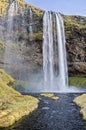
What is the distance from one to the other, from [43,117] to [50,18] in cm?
7879

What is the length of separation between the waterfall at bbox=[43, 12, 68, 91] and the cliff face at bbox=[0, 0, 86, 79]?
2.26 meters

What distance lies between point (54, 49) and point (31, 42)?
10090mm

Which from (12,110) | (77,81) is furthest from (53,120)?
(77,81)

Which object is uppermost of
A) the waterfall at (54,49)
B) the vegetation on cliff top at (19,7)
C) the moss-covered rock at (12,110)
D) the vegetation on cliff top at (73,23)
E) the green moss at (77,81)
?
the vegetation on cliff top at (19,7)

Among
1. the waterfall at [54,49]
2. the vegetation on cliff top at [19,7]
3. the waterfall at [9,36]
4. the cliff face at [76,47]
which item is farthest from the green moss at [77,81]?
the vegetation on cliff top at [19,7]

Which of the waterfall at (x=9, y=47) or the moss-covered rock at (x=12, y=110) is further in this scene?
the waterfall at (x=9, y=47)

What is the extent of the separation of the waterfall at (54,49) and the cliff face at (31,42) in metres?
2.26

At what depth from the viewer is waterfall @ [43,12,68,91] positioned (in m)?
116

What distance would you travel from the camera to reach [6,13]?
12388 cm

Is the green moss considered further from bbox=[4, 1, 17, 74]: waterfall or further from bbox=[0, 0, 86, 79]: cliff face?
bbox=[4, 1, 17, 74]: waterfall

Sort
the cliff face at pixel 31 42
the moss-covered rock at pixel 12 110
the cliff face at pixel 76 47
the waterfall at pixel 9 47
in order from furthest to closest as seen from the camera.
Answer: the cliff face at pixel 76 47
the cliff face at pixel 31 42
the waterfall at pixel 9 47
the moss-covered rock at pixel 12 110

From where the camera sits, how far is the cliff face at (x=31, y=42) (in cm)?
12012

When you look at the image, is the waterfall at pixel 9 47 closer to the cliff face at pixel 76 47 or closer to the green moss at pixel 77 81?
the cliff face at pixel 76 47

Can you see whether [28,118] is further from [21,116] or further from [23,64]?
[23,64]
